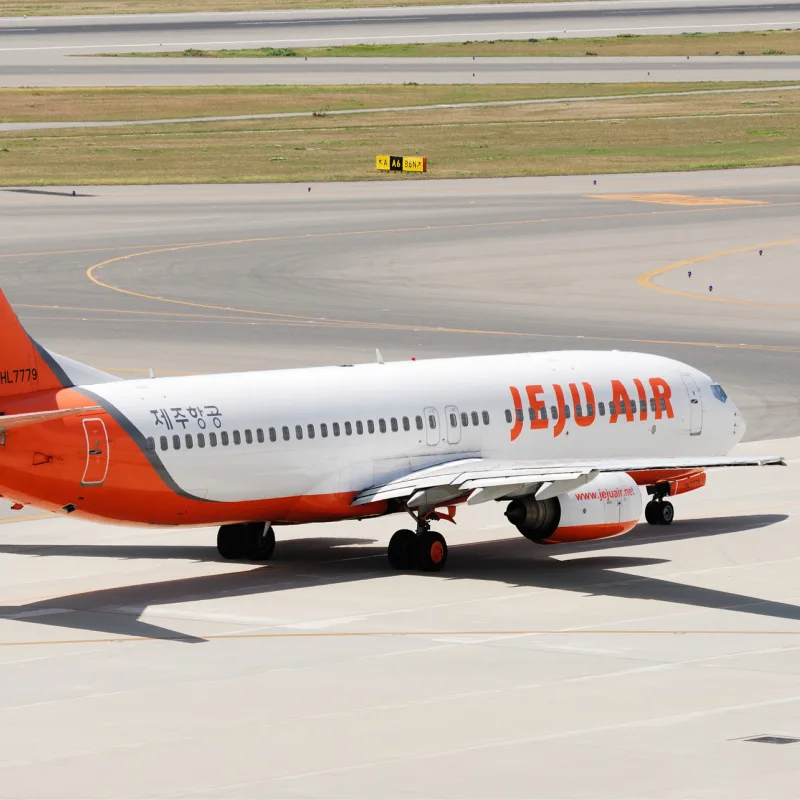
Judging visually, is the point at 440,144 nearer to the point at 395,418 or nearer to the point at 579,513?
the point at 395,418

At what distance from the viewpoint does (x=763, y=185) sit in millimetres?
128000

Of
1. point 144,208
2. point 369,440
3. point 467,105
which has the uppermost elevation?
point 467,105

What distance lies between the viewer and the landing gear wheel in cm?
4784

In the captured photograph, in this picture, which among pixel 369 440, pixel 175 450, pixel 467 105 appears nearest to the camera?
pixel 175 450

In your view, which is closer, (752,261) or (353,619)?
(353,619)

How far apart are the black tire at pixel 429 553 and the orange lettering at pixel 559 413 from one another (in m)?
4.91

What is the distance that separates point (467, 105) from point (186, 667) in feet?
472

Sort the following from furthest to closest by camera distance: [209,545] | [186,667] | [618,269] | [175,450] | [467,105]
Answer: [467,105]
[618,269]
[209,545]
[175,450]
[186,667]

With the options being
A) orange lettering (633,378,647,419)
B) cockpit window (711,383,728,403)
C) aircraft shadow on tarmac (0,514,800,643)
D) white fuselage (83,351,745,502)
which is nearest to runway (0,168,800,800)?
aircraft shadow on tarmac (0,514,800,643)

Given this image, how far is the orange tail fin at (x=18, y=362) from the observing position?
37688 mm

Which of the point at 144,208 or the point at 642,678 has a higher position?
the point at 144,208

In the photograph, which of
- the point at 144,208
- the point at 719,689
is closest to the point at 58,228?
the point at 144,208

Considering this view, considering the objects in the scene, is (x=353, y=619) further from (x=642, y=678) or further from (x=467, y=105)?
(x=467, y=105)

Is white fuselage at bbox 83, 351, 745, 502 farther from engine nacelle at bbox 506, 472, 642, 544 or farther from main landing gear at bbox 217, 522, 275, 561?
engine nacelle at bbox 506, 472, 642, 544
